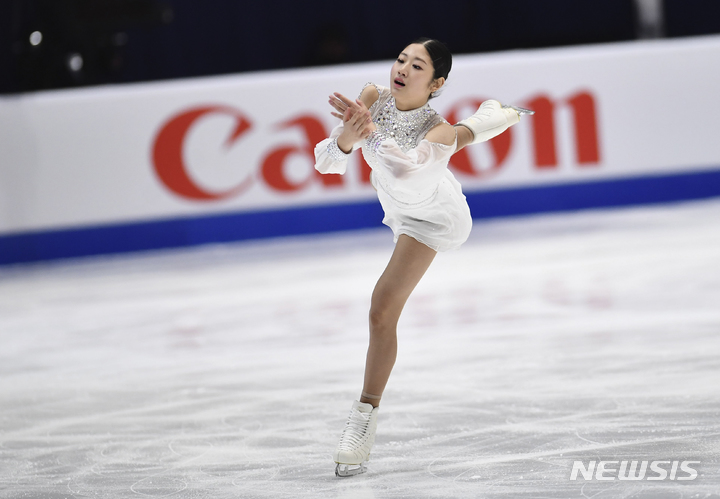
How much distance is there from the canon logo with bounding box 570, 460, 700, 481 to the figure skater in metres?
0.55

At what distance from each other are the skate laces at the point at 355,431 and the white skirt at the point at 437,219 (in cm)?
49

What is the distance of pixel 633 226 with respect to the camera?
6.64 metres

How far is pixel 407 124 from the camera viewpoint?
2.46 m

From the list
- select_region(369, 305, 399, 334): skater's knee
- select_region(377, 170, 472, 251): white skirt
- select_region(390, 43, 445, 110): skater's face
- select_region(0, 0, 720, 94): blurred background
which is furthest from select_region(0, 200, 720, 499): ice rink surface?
select_region(0, 0, 720, 94): blurred background

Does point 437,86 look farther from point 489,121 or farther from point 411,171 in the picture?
point 411,171

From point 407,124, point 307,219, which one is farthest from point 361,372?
point 307,219

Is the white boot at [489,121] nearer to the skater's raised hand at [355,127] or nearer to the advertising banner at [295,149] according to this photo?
the skater's raised hand at [355,127]

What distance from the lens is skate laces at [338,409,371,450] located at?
2373mm

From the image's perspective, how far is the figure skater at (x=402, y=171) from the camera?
7.69ft

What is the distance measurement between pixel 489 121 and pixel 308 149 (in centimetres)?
469

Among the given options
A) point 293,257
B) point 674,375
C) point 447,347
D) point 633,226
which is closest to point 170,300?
point 293,257

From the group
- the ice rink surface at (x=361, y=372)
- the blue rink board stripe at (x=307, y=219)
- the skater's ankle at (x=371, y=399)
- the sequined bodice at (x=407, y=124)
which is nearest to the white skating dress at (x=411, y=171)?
the sequined bodice at (x=407, y=124)

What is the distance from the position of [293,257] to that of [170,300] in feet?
4.60

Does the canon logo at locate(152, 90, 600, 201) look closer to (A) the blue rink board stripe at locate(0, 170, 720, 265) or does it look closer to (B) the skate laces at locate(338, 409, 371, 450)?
(A) the blue rink board stripe at locate(0, 170, 720, 265)
